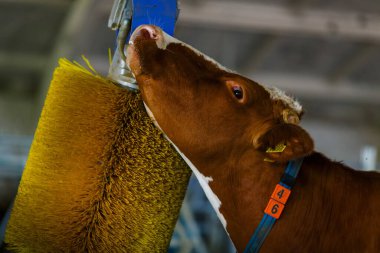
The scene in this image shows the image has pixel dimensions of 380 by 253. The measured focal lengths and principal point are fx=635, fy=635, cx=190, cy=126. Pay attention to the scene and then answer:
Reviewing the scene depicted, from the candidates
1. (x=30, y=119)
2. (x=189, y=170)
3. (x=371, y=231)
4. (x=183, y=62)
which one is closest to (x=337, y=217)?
(x=371, y=231)

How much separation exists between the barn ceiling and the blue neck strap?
164 inches

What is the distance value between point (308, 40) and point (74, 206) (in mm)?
5642

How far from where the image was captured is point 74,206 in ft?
5.00

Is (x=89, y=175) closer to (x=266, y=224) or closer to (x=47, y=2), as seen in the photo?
(x=266, y=224)

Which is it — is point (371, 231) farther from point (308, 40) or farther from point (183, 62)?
point (308, 40)

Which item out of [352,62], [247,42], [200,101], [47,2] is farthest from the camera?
[352,62]

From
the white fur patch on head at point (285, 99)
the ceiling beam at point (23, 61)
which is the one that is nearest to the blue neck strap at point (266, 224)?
the white fur patch on head at point (285, 99)

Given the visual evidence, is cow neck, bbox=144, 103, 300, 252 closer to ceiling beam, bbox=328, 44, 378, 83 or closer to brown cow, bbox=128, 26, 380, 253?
brown cow, bbox=128, 26, 380, 253

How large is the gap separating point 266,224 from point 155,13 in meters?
0.59

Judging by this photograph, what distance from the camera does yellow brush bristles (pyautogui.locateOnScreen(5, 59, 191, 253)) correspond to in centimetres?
153

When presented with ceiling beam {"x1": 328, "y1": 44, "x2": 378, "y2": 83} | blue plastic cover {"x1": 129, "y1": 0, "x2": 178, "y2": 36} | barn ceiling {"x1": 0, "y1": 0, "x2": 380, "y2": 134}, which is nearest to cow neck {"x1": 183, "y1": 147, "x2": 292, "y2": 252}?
blue plastic cover {"x1": 129, "y1": 0, "x2": 178, "y2": 36}

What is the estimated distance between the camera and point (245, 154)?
5.27 ft

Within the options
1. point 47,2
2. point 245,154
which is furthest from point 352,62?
point 245,154

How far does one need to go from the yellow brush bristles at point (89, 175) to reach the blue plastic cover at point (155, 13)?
18 centimetres
